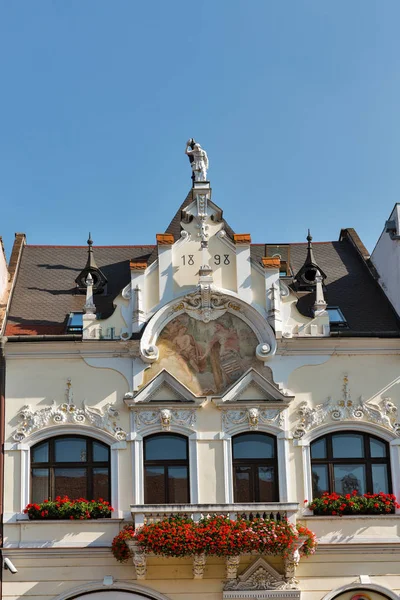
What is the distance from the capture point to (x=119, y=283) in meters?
32.4

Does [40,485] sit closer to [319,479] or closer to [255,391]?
[255,391]

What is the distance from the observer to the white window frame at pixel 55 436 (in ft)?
89.8

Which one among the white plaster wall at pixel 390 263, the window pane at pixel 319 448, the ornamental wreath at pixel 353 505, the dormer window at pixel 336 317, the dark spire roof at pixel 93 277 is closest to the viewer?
the ornamental wreath at pixel 353 505

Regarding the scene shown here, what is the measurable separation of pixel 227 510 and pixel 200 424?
101 inches

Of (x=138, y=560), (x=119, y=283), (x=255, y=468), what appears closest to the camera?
(x=138, y=560)

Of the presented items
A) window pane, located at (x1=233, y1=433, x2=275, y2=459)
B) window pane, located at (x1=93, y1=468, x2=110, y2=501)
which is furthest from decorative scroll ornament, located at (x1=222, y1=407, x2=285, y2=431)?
window pane, located at (x1=93, y1=468, x2=110, y2=501)

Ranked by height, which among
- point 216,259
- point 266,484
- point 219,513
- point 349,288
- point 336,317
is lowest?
point 219,513

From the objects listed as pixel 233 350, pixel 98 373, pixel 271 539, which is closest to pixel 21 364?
pixel 98 373

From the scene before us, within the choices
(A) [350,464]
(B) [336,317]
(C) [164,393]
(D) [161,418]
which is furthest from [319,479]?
(B) [336,317]

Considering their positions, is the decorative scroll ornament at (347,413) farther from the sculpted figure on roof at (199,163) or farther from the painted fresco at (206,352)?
the sculpted figure on roof at (199,163)

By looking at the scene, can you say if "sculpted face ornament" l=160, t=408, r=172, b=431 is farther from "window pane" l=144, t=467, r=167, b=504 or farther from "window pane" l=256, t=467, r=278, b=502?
"window pane" l=256, t=467, r=278, b=502

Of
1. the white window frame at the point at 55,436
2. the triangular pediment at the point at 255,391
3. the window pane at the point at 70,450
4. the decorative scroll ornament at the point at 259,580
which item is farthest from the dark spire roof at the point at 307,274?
the decorative scroll ornament at the point at 259,580

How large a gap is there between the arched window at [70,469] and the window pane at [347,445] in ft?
20.1

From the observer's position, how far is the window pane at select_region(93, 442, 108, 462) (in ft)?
91.5
